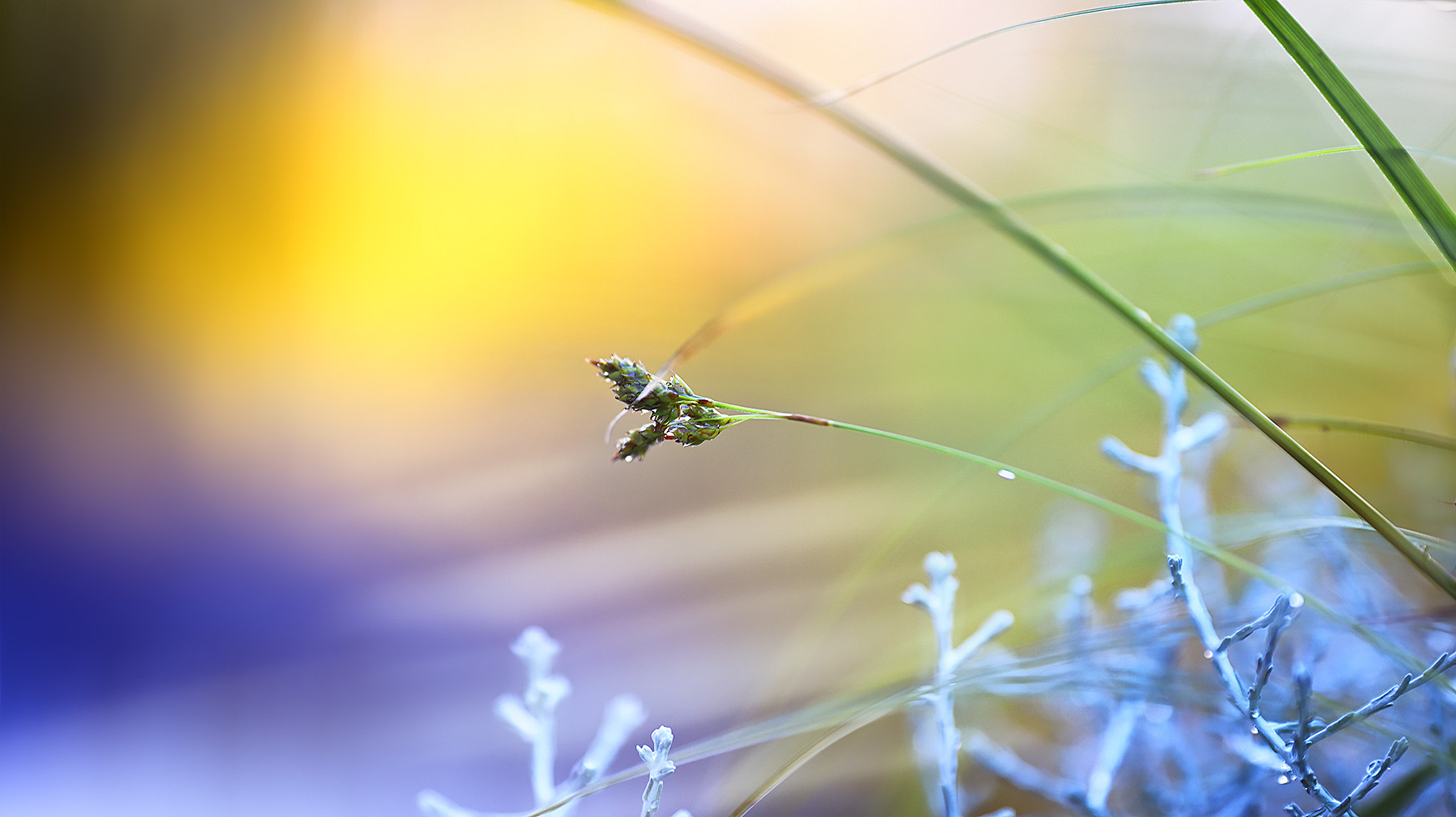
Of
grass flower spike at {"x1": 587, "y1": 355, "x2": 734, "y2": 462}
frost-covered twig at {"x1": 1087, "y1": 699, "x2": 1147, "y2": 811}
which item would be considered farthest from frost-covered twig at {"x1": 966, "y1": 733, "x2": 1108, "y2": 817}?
grass flower spike at {"x1": 587, "y1": 355, "x2": 734, "y2": 462}

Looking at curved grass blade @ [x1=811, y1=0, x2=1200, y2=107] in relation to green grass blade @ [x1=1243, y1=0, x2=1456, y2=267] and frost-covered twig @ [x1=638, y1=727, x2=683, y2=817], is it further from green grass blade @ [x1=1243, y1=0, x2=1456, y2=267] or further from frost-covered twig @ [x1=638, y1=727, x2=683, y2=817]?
frost-covered twig @ [x1=638, y1=727, x2=683, y2=817]

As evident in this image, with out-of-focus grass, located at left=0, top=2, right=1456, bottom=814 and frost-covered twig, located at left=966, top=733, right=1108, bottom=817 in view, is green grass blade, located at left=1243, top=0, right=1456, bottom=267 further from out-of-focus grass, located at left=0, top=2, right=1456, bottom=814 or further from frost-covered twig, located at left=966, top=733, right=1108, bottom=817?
out-of-focus grass, located at left=0, top=2, right=1456, bottom=814

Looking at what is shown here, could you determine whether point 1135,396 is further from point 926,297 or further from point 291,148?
point 291,148

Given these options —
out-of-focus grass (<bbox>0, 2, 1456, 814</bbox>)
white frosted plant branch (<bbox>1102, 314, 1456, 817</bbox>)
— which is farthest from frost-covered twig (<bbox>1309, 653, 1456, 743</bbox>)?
out-of-focus grass (<bbox>0, 2, 1456, 814</bbox>)

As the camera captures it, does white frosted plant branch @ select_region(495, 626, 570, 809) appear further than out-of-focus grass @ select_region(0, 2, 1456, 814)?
No

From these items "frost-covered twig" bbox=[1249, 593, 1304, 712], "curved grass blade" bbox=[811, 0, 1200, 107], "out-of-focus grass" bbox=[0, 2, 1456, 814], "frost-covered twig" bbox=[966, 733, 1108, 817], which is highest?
"out-of-focus grass" bbox=[0, 2, 1456, 814]

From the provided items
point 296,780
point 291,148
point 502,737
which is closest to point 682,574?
point 502,737

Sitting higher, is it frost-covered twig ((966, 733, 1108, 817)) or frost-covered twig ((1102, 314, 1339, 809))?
frost-covered twig ((1102, 314, 1339, 809))

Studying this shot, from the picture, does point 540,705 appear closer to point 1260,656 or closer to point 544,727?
point 544,727
